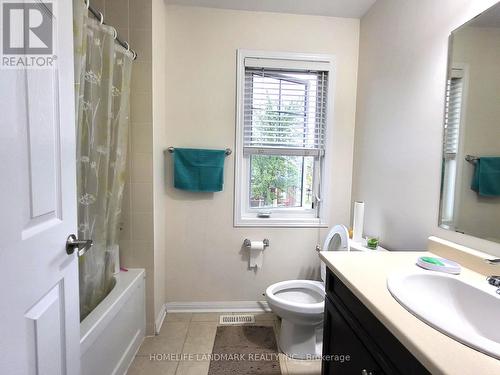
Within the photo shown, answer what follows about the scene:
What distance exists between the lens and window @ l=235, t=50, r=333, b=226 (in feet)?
6.50

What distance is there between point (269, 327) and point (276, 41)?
2.21 meters

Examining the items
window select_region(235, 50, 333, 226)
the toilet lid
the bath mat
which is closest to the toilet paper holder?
window select_region(235, 50, 333, 226)

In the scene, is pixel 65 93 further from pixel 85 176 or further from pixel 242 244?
pixel 242 244

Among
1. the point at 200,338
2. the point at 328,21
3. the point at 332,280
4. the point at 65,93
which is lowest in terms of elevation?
the point at 200,338

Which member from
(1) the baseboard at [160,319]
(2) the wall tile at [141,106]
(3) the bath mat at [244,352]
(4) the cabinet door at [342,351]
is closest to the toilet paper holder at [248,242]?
(3) the bath mat at [244,352]

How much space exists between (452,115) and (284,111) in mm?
1139

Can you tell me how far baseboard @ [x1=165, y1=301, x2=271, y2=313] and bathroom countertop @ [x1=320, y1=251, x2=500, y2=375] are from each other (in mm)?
1232

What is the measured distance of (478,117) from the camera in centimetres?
105

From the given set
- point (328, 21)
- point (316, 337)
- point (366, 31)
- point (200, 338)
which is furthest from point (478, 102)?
point (200, 338)

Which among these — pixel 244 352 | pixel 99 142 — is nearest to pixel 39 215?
pixel 99 142

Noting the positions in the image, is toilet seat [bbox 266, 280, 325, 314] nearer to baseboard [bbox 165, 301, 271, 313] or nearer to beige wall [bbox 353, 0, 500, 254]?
baseboard [bbox 165, 301, 271, 313]

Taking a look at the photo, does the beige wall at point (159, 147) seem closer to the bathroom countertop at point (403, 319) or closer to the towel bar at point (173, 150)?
the towel bar at point (173, 150)

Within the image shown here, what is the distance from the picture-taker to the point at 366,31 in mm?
1897

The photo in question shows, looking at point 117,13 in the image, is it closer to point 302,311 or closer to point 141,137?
point 141,137
